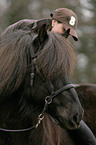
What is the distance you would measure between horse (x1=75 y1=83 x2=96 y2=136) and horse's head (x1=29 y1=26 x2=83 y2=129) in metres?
1.64

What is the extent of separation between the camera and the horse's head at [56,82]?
6.65ft

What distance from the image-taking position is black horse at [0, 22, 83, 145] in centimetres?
Answer: 205

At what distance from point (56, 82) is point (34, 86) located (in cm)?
21

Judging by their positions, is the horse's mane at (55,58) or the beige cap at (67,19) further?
the beige cap at (67,19)

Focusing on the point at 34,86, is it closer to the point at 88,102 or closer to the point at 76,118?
the point at 76,118

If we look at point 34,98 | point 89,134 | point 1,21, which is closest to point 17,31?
point 34,98

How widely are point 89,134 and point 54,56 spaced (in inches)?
57.1

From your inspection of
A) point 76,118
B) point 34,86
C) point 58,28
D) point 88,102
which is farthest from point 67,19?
point 88,102

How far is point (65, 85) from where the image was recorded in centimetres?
208

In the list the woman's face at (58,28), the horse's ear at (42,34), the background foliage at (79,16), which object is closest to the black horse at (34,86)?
the horse's ear at (42,34)

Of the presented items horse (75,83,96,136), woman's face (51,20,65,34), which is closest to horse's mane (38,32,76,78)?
woman's face (51,20,65,34)

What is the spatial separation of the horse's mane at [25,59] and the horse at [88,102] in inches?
65.2

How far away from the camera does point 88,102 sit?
12.2ft

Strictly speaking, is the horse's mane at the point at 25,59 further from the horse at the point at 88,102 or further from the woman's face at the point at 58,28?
the horse at the point at 88,102
